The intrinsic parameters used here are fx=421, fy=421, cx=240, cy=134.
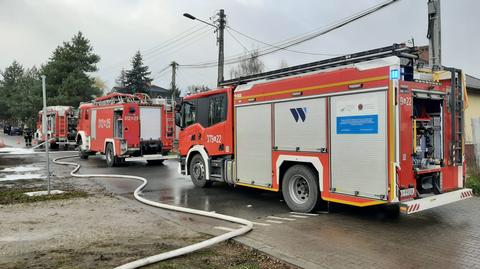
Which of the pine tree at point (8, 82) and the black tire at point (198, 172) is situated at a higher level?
the pine tree at point (8, 82)

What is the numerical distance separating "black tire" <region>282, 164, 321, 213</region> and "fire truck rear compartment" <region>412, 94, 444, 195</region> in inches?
70.5

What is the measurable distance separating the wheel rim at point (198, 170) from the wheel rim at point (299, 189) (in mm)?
3686

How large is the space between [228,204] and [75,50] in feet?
149

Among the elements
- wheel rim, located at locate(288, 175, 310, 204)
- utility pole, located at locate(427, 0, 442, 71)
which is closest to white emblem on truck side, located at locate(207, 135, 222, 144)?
wheel rim, located at locate(288, 175, 310, 204)

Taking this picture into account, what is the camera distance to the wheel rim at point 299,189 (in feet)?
27.0

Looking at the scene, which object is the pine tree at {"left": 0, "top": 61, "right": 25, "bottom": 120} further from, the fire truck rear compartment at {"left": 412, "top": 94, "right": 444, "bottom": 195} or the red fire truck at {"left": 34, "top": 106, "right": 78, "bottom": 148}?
the fire truck rear compartment at {"left": 412, "top": 94, "right": 444, "bottom": 195}

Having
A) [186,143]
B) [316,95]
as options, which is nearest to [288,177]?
[316,95]

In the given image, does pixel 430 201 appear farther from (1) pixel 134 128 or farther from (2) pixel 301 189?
(1) pixel 134 128

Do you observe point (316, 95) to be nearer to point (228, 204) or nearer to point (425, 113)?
point (425, 113)

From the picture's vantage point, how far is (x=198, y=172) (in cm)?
1168

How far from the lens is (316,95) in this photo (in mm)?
7672

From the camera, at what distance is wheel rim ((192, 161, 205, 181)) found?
11.5 meters

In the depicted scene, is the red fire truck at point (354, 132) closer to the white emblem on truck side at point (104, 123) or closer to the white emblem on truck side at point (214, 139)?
the white emblem on truck side at point (214, 139)

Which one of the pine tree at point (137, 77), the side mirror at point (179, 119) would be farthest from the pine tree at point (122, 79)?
the side mirror at point (179, 119)
